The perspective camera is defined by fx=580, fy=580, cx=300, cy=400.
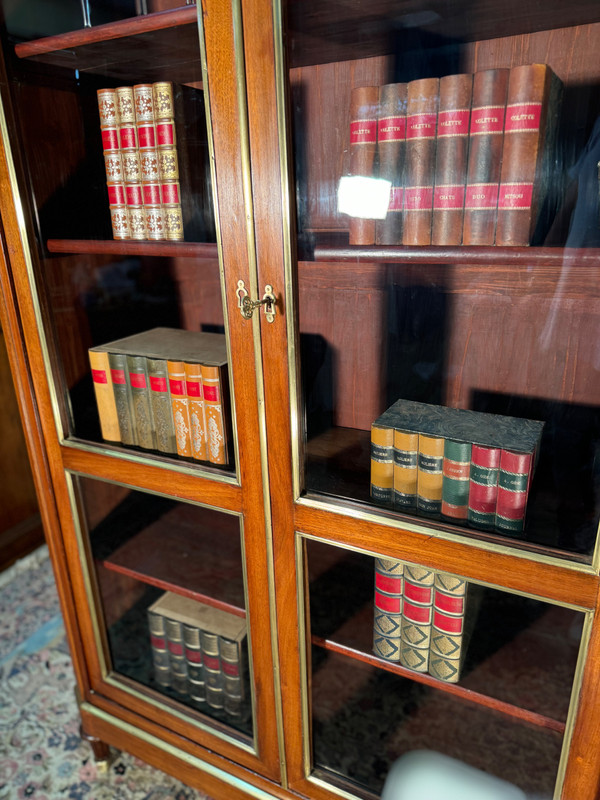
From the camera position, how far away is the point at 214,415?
113cm

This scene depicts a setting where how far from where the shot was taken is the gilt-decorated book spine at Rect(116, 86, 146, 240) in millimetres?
1051

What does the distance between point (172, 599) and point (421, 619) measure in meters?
0.72

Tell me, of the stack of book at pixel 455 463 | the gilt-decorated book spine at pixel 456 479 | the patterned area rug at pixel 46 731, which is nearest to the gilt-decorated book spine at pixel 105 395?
the stack of book at pixel 455 463

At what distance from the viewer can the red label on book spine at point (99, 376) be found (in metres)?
1.26

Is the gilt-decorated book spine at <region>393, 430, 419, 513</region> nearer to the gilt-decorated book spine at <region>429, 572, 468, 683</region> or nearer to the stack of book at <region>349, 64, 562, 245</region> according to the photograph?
the gilt-decorated book spine at <region>429, 572, 468, 683</region>

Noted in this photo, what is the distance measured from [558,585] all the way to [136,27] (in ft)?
3.61

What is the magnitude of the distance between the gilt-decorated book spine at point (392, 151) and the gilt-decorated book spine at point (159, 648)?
44.4 inches

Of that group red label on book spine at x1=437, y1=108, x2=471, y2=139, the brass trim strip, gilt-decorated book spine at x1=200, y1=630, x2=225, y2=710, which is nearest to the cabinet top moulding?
red label on book spine at x1=437, y1=108, x2=471, y2=139

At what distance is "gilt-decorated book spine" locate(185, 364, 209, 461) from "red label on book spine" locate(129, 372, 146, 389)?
0.12 meters

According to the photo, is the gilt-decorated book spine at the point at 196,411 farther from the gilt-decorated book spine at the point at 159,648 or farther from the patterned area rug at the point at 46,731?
the patterned area rug at the point at 46,731

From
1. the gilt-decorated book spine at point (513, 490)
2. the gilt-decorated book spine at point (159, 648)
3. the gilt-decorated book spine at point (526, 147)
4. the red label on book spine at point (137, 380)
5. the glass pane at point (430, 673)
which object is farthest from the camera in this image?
the gilt-decorated book spine at point (159, 648)

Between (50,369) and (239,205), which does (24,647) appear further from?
(239,205)

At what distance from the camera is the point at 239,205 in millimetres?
920

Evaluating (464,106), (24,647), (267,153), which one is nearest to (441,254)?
(464,106)
